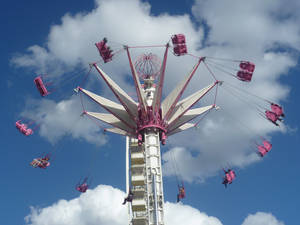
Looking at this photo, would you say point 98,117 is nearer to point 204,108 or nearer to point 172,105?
point 172,105

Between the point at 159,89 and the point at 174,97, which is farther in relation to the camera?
the point at 174,97

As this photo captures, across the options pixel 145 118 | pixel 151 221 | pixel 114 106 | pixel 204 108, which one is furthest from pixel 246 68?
pixel 151 221

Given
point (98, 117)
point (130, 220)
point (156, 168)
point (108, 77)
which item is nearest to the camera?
point (156, 168)

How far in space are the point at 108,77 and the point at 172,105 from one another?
9.18m

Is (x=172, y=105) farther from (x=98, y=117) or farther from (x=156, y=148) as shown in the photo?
(x=98, y=117)

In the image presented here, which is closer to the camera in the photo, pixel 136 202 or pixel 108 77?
pixel 108 77

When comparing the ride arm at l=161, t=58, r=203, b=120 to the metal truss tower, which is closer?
the metal truss tower

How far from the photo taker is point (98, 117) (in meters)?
60.2

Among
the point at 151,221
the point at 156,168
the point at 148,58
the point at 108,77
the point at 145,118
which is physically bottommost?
the point at 151,221

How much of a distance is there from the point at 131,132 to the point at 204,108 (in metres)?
12.0

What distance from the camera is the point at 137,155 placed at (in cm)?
6869

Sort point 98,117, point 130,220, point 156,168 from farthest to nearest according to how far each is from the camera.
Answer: point 130,220
point 98,117
point 156,168

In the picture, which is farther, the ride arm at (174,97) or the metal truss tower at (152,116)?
the ride arm at (174,97)

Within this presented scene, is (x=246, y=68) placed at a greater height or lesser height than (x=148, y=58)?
lesser
